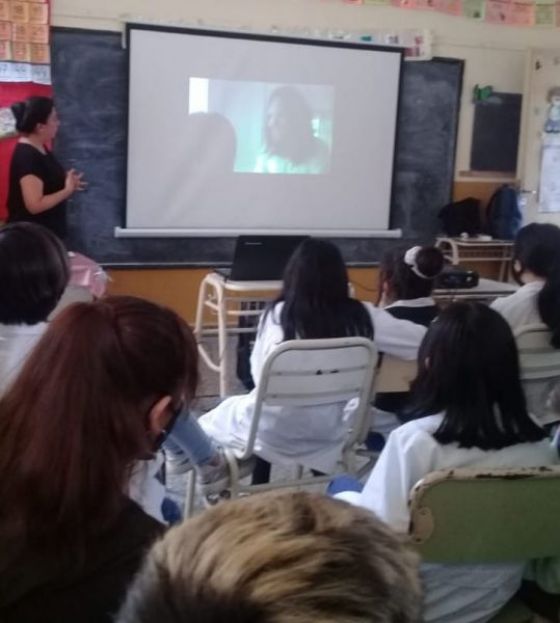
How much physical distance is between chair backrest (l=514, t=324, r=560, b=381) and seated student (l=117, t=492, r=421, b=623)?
6.50 feet

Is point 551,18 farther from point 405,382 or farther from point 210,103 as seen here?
point 405,382

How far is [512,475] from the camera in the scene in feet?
4.59

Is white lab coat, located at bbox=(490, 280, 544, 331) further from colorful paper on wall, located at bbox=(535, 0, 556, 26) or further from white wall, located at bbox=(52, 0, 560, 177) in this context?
colorful paper on wall, located at bbox=(535, 0, 556, 26)

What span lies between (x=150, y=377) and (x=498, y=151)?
17.1 feet

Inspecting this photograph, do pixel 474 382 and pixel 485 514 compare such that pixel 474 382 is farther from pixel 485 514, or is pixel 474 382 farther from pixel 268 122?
pixel 268 122

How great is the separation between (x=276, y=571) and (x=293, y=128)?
16.6 feet

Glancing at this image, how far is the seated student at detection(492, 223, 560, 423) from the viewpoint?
2668 mm

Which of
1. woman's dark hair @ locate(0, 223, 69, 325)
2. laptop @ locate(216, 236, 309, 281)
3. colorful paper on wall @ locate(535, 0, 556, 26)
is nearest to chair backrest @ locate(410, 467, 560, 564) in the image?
woman's dark hair @ locate(0, 223, 69, 325)

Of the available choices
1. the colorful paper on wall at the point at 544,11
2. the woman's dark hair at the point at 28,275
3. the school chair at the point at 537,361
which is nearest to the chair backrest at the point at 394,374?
the school chair at the point at 537,361

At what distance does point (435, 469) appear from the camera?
160cm

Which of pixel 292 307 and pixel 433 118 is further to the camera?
pixel 433 118

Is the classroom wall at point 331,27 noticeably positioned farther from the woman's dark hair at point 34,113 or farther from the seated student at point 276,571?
the seated student at point 276,571

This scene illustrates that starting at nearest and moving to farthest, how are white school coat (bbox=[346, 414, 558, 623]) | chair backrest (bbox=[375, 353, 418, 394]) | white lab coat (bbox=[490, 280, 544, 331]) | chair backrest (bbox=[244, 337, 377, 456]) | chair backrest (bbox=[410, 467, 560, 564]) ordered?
chair backrest (bbox=[410, 467, 560, 564]) → white school coat (bbox=[346, 414, 558, 623]) → chair backrest (bbox=[244, 337, 377, 456]) → chair backrest (bbox=[375, 353, 418, 394]) → white lab coat (bbox=[490, 280, 544, 331])

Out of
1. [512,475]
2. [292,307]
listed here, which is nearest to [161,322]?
[512,475]
